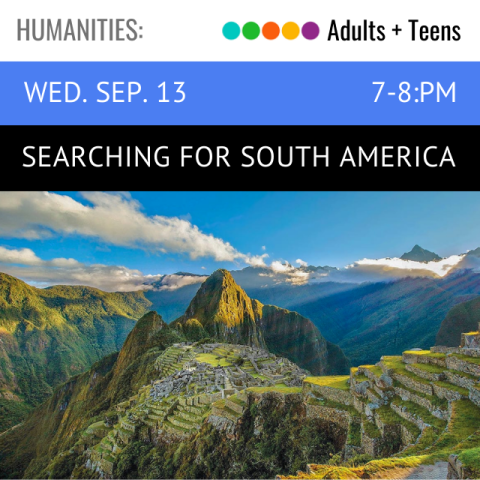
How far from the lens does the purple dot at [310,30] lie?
13664mm

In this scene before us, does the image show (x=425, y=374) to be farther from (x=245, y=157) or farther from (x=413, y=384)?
(x=245, y=157)

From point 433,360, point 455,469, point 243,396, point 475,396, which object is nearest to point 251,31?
point 455,469

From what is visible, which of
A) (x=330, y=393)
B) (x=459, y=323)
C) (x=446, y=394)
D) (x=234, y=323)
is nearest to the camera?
(x=446, y=394)

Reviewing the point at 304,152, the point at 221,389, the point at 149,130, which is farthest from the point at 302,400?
the point at 149,130

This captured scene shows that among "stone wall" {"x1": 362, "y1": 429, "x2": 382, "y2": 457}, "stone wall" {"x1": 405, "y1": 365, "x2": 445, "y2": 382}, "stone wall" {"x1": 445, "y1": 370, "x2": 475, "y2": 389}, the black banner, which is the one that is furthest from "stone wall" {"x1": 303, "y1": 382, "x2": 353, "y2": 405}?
the black banner

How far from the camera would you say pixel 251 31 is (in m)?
13.6

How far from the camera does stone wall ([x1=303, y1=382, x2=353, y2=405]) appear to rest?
17891 millimetres

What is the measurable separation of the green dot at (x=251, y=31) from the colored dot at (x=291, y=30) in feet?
4.07

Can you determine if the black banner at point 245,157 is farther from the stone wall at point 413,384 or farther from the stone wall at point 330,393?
the stone wall at point 330,393

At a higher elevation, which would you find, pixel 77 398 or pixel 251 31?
pixel 251 31

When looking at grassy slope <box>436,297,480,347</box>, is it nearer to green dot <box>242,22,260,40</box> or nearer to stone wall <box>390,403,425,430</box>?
stone wall <box>390,403,425,430</box>

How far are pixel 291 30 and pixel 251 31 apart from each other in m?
1.84

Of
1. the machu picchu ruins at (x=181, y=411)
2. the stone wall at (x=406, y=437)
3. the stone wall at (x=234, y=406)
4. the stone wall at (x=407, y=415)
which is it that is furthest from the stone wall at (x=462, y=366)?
the stone wall at (x=234, y=406)

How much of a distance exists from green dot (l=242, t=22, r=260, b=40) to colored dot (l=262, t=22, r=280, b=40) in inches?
12.5
